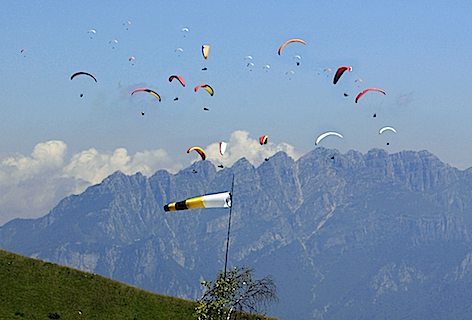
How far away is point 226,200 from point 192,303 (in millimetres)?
68674

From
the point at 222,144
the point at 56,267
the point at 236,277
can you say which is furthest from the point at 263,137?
the point at 56,267

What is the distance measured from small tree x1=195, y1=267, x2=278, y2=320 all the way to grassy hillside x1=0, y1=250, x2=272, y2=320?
40.8m

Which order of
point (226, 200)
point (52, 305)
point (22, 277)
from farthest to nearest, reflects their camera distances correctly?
point (22, 277), point (52, 305), point (226, 200)

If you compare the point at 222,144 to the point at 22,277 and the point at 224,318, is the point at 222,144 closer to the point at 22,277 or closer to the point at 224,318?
the point at 224,318

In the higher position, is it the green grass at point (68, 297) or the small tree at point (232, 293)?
the green grass at point (68, 297)

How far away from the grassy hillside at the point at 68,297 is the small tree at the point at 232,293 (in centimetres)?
4084

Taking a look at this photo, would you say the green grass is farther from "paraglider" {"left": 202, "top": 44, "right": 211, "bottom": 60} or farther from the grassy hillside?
"paraglider" {"left": 202, "top": 44, "right": 211, "bottom": 60}

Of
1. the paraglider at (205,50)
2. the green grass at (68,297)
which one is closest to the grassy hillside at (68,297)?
the green grass at (68,297)

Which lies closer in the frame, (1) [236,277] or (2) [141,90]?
(1) [236,277]

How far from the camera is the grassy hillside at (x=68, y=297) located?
10150 centimetres

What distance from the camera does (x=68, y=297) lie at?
4193 inches

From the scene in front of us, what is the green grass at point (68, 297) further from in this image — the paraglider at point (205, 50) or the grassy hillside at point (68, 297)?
the paraglider at point (205, 50)

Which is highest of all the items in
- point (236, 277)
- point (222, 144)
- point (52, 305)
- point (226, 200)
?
point (222, 144)

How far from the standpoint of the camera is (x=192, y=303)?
11381 cm
